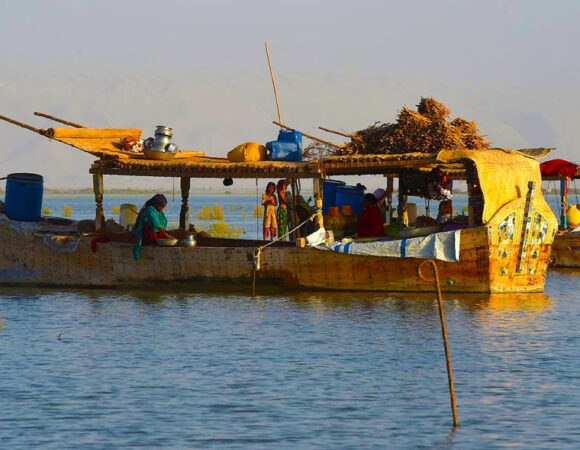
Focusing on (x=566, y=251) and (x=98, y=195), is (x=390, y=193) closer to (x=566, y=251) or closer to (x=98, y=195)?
(x=566, y=251)

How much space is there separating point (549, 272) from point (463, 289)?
723cm

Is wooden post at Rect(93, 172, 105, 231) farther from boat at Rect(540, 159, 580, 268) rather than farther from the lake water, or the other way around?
boat at Rect(540, 159, 580, 268)

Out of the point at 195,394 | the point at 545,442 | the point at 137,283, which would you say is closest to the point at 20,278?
the point at 137,283

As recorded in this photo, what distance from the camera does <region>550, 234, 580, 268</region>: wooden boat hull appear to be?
22.9 m

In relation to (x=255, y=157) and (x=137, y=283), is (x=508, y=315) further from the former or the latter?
(x=137, y=283)

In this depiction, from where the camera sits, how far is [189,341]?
13297 mm

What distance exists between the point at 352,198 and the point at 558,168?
5.59 m

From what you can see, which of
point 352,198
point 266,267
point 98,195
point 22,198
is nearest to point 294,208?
point 352,198

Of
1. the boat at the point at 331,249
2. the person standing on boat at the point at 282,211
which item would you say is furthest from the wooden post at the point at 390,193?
the boat at the point at 331,249

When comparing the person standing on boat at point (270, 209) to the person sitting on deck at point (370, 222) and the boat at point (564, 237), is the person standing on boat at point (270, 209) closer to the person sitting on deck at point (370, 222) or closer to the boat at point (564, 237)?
the person sitting on deck at point (370, 222)

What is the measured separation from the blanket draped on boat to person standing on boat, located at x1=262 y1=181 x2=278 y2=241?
3904mm

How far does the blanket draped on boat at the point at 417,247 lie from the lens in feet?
51.7

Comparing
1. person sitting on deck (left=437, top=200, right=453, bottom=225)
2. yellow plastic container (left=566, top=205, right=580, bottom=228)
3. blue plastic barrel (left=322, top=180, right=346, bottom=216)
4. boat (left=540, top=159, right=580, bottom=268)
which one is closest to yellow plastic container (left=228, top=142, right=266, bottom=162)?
blue plastic barrel (left=322, top=180, right=346, bottom=216)

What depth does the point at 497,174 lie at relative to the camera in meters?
16.1
